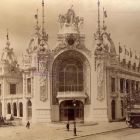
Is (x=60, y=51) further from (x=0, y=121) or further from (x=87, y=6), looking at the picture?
(x=87, y=6)

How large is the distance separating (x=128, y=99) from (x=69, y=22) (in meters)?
6.52

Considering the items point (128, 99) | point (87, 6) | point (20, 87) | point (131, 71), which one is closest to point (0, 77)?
point (20, 87)

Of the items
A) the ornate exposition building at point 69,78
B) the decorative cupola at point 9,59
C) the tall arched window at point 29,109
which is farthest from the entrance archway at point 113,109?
the decorative cupola at point 9,59

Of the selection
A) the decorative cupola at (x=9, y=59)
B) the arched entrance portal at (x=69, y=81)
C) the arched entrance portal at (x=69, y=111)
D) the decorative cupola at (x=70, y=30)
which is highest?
the decorative cupola at (x=70, y=30)

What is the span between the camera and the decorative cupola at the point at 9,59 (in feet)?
110

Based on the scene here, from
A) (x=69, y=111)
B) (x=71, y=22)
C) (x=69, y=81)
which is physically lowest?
(x=69, y=111)

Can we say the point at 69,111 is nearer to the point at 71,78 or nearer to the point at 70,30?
the point at 71,78

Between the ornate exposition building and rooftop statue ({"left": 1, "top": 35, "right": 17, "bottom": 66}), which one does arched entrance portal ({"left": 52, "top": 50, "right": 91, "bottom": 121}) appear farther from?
rooftop statue ({"left": 1, "top": 35, "right": 17, "bottom": 66})

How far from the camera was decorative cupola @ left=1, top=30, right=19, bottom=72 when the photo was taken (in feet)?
110

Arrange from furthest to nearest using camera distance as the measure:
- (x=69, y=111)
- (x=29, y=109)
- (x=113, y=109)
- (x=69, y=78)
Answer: (x=113, y=109)
(x=29, y=109)
(x=69, y=78)
(x=69, y=111)

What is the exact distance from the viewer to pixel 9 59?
113 ft

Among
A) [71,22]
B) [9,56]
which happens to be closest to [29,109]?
[71,22]

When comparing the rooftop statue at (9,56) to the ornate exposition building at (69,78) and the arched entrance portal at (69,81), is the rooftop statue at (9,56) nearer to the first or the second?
the ornate exposition building at (69,78)

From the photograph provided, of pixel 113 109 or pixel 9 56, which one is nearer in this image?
pixel 113 109
